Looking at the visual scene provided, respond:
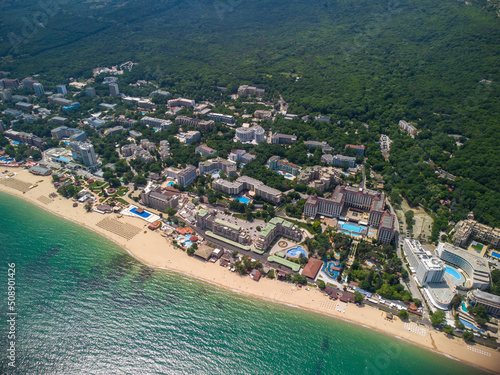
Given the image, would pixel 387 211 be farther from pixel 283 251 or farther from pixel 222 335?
Result: pixel 222 335

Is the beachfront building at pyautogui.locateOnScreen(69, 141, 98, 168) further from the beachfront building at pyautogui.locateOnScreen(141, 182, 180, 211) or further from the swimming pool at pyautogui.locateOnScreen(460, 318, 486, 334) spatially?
the swimming pool at pyautogui.locateOnScreen(460, 318, 486, 334)

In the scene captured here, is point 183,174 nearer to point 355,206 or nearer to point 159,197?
point 159,197

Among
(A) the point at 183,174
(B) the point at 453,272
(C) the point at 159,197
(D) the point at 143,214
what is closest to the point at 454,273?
(B) the point at 453,272

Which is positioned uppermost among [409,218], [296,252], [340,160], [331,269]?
[340,160]

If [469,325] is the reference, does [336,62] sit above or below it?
above

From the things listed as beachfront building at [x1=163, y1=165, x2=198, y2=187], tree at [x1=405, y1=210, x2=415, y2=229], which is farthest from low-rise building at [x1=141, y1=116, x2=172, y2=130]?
tree at [x1=405, y1=210, x2=415, y2=229]

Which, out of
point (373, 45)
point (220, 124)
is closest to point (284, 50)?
point (373, 45)
